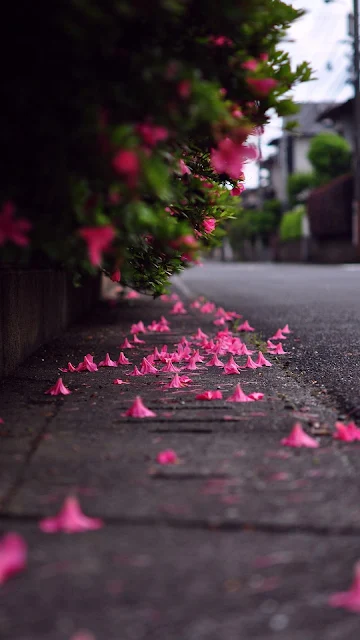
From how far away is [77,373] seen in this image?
433 centimetres

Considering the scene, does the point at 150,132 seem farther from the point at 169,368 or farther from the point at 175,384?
the point at 169,368

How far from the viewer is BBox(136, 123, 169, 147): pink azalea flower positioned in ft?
6.77

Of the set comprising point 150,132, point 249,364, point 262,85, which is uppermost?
point 262,85

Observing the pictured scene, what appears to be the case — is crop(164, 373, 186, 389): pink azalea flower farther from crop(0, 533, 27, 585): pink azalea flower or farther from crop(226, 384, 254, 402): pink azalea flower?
crop(0, 533, 27, 585): pink azalea flower

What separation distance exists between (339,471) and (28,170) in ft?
4.34

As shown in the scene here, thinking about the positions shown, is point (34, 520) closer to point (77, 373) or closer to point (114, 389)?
point (114, 389)

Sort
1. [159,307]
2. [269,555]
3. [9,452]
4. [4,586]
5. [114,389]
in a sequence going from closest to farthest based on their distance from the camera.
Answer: [4,586]
[269,555]
[9,452]
[114,389]
[159,307]

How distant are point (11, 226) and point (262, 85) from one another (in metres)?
0.95

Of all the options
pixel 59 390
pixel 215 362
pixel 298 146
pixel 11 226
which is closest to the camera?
pixel 11 226

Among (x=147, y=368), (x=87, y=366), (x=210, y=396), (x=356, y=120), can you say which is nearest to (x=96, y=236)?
(x=210, y=396)

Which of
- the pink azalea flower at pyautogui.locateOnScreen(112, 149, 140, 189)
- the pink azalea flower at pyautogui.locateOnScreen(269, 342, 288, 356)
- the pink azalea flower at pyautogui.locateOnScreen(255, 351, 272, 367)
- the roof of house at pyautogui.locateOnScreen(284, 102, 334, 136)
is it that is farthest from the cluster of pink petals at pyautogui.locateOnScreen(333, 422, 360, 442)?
the roof of house at pyautogui.locateOnScreen(284, 102, 334, 136)

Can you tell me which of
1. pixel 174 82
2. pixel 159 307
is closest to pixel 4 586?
pixel 174 82

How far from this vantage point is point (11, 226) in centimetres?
216

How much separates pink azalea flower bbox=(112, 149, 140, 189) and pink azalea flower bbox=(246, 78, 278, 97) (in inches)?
27.9
